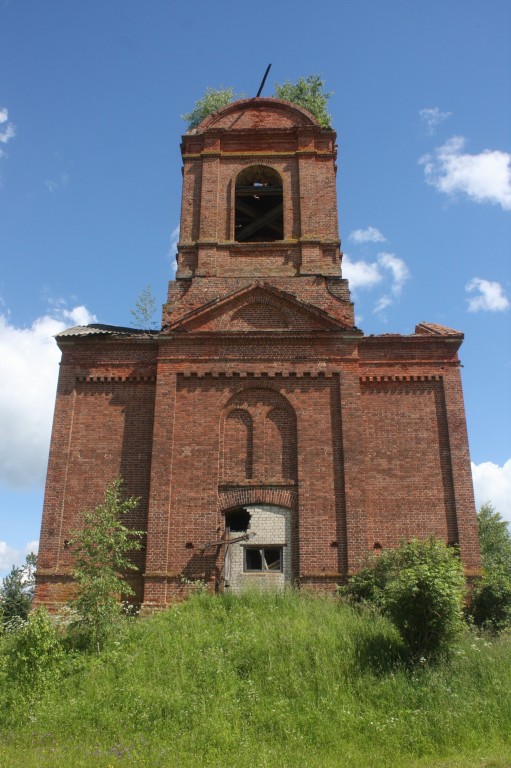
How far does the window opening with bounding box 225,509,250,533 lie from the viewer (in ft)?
51.0

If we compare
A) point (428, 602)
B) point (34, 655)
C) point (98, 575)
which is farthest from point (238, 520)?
point (428, 602)

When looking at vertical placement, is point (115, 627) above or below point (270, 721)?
above

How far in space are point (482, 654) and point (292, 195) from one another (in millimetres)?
12883

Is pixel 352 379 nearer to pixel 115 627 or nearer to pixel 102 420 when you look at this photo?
pixel 102 420

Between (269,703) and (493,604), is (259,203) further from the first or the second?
(269,703)

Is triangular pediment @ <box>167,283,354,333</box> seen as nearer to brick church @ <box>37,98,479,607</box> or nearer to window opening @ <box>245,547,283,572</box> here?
brick church @ <box>37,98,479,607</box>

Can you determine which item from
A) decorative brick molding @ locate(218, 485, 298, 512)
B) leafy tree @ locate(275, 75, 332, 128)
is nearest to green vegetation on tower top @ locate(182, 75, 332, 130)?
leafy tree @ locate(275, 75, 332, 128)

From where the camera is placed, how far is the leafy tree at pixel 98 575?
11961 mm

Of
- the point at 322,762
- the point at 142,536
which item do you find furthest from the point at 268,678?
the point at 142,536

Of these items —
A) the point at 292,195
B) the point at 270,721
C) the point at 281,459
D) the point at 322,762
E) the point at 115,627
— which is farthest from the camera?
the point at 292,195

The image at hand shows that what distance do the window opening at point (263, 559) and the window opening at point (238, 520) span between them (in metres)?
0.60

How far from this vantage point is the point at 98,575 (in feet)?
40.8

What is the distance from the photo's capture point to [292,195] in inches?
755

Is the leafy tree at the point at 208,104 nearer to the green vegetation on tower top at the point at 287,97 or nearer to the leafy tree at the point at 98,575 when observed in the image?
the green vegetation on tower top at the point at 287,97
